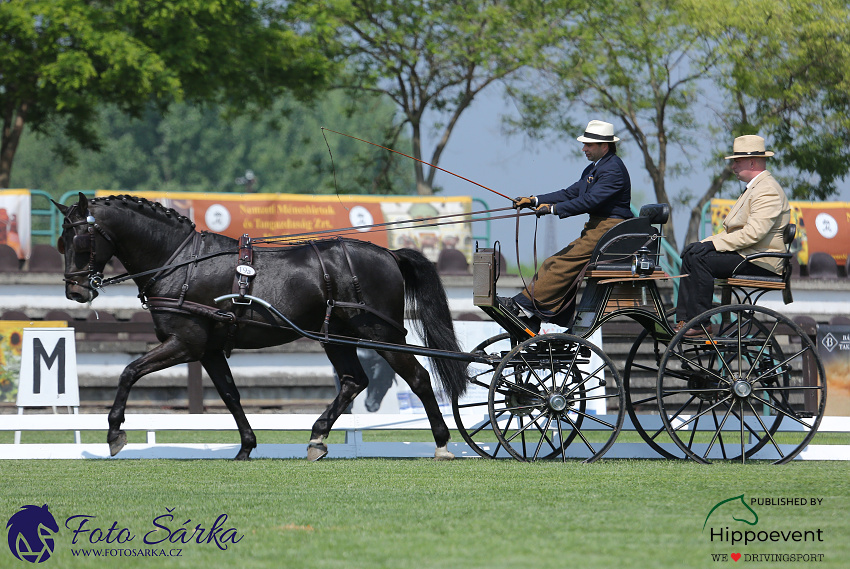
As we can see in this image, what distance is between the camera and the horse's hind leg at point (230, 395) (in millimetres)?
8016

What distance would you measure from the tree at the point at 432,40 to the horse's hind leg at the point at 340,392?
12.5 meters

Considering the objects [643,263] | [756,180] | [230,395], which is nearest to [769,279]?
[756,180]

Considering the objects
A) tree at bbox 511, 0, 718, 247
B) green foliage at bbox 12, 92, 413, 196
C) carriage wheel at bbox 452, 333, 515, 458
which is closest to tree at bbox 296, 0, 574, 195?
tree at bbox 511, 0, 718, 247

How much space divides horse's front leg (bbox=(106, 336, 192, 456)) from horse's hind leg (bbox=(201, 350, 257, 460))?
1.36ft

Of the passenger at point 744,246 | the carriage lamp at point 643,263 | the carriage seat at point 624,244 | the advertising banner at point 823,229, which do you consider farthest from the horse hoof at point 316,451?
the advertising banner at point 823,229

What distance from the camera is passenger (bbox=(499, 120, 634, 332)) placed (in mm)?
7391

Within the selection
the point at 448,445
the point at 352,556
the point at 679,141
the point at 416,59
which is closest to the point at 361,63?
the point at 416,59

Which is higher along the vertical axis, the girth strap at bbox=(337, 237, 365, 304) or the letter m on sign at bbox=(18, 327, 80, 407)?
the girth strap at bbox=(337, 237, 365, 304)

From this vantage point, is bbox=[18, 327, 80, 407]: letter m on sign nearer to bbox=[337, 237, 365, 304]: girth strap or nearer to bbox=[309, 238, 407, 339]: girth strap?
bbox=[309, 238, 407, 339]: girth strap

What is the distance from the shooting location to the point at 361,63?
2142 cm

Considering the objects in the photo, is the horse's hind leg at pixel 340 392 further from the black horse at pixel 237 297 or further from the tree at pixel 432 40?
the tree at pixel 432 40

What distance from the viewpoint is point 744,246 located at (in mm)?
7199

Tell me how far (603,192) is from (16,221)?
11.4 m

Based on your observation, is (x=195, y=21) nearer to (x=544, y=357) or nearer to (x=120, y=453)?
(x=120, y=453)
